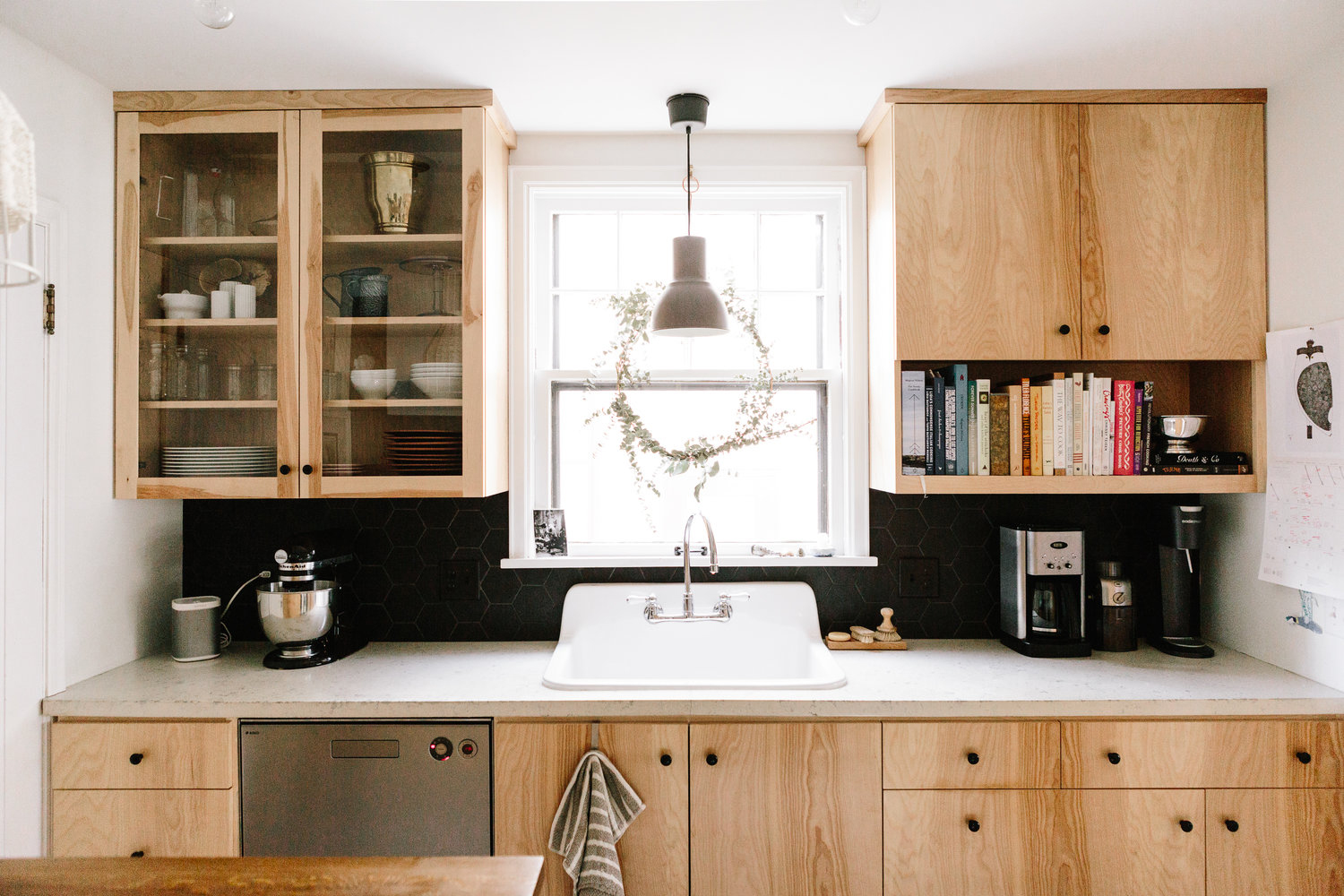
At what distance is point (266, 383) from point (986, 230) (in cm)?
202

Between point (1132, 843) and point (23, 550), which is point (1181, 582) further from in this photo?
point (23, 550)

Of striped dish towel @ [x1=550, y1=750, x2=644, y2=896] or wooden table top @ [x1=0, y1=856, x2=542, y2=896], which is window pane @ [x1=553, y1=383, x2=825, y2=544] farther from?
wooden table top @ [x1=0, y1=856, x2=542, y2=896]

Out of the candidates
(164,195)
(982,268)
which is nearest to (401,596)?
(164,195)

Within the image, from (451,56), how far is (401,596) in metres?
1.55

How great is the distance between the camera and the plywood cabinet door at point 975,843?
1731 millimetres

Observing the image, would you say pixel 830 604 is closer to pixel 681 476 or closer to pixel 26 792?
pixel 681 476

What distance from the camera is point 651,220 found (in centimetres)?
242

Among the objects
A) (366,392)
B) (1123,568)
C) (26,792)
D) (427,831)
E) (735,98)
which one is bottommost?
(427,831)

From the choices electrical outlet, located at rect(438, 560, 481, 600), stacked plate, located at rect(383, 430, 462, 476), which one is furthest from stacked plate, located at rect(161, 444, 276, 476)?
electrical outlet, located at rect(438, 560, 481, 600)

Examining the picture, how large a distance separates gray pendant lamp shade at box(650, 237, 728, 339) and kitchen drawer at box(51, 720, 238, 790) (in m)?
1.43

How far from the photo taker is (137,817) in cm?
174

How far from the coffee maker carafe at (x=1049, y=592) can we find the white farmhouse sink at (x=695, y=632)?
1.96 ft

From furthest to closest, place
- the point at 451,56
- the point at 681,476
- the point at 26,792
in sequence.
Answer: the point at 681,476 < the point at 451,56 < the point at 26,792

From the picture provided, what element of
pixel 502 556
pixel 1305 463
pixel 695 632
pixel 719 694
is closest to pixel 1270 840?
pixel 1305 463
